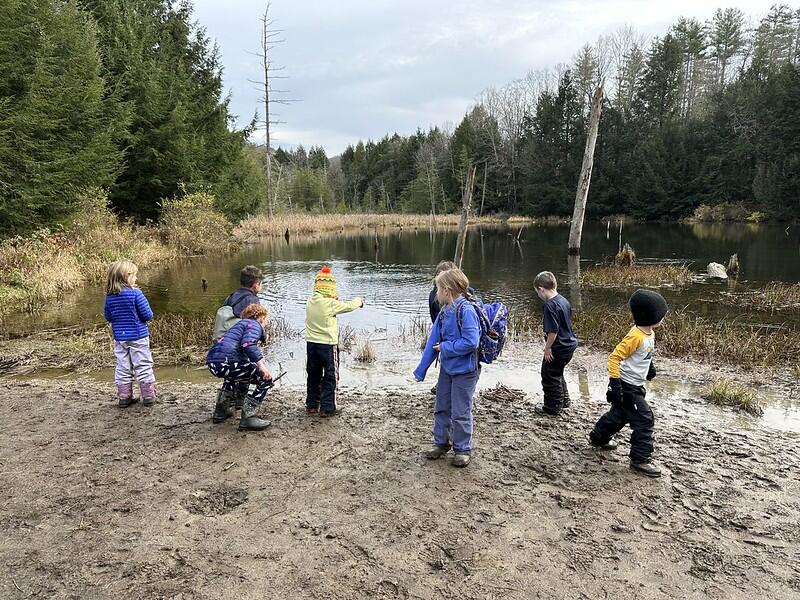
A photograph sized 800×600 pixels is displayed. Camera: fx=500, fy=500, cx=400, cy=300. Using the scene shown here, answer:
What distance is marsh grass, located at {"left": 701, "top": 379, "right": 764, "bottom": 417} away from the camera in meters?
5.91

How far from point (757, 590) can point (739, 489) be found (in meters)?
1.34

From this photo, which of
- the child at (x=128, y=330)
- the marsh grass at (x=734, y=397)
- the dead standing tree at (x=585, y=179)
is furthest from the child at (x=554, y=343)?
the dead standing tree at (x=585, y=179)

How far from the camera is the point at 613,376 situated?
4.42 meters

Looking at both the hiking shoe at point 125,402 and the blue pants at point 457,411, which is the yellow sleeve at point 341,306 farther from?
the hiking shoe at point 125,402

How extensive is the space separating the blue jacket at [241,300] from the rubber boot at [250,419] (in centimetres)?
91

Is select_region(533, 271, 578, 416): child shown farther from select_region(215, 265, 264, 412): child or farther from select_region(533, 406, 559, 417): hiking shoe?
select_region(215, 265, 264, 412): child

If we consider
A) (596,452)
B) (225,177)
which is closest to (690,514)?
(596,452)

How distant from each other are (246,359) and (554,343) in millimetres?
3417

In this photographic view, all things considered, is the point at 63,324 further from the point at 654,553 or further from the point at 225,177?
the point at 225,177

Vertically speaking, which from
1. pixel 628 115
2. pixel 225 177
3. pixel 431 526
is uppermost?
pixel 628 115

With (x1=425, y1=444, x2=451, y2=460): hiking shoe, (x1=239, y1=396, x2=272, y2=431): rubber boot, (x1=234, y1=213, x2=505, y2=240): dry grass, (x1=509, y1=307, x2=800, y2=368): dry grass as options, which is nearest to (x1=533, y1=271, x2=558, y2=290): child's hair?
(x1=425, y1=444, x2=451, y2=460): hiking shoe

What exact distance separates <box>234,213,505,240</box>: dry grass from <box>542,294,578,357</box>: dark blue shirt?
31.1 meters

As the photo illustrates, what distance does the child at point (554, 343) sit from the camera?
5.73 metres

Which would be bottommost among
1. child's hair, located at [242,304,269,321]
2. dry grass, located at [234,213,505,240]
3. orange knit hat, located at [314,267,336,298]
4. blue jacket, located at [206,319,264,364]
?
blue jacket, located at [206,319,264,364]
